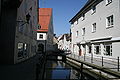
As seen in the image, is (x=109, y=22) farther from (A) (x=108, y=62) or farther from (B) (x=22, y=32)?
(B) (x=22, y=32)

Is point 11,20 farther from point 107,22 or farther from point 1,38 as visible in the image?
point 107,22

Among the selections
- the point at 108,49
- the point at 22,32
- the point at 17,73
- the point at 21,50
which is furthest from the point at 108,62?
the point at 22,32

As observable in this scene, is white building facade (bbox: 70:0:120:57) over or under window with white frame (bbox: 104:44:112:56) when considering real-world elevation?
over

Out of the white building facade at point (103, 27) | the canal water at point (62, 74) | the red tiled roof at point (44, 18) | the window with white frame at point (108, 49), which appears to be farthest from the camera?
the red tiled roof at point (44, 18)

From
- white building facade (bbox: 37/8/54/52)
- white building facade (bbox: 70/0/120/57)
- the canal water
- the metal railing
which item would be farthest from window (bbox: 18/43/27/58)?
white building facade (bbox: 37/8/54/52)

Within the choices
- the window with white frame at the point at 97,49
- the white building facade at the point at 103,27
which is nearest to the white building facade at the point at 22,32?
the white building facade at the point at 103,27

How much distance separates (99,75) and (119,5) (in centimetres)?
758

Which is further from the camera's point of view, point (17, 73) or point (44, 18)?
point (44, 18)

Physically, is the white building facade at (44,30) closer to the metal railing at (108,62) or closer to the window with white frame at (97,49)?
the window with white frame at (97,49)

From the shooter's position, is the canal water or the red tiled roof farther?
the red tiled roof

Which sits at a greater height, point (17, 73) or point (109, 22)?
point (109, 22)

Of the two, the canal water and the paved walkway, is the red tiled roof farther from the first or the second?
the paved walkway

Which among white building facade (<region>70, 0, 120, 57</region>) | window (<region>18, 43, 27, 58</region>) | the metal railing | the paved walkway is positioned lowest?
the paved walkway

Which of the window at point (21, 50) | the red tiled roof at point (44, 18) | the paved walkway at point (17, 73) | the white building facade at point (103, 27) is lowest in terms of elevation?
the paved walkway at point (17, 73)
